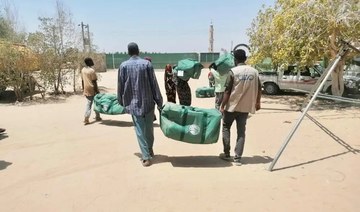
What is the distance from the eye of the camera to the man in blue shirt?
5117 mm

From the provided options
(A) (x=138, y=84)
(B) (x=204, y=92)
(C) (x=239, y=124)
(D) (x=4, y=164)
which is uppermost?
(A) (x=138, y=84)

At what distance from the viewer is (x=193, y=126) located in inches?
204

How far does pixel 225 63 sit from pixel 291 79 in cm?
876

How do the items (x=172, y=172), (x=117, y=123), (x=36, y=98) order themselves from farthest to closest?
1. (x=36, y=98)
2. (x=117, y=123)
3. (x=172, y=172)

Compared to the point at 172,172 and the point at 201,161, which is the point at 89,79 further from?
the point at 172,172

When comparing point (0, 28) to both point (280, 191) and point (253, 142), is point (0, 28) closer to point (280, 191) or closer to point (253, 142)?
point (253, 142)

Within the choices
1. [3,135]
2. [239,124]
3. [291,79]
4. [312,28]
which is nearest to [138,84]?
[239,124]

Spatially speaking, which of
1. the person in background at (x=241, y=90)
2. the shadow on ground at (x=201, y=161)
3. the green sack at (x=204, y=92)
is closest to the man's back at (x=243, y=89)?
the person in background at (x=241, y=90)

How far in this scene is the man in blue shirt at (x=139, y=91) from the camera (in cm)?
512

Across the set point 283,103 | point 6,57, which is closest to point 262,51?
point 283,103

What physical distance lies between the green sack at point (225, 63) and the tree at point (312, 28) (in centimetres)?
360

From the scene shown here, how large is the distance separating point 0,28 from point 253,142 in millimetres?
28049

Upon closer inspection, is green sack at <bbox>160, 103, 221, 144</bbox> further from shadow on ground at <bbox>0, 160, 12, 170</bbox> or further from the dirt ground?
shadow on ground at <bbox>0, 160, 12, 170</bbox>

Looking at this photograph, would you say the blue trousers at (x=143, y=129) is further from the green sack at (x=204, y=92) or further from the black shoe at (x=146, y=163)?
the green sack at (x=204, y=92)
